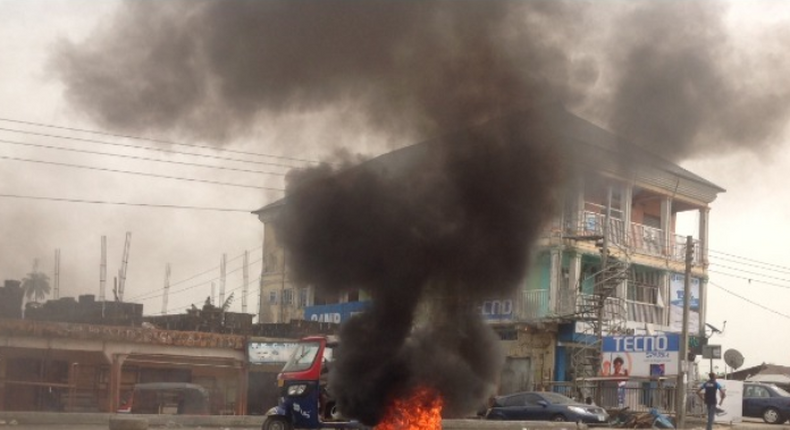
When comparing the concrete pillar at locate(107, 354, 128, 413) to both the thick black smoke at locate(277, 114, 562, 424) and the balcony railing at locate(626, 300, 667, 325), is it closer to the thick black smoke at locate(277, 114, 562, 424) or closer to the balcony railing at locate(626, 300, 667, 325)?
the thick black smoke at locate(277, 114, 562, 424)

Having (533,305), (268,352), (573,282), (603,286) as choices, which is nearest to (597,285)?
(603,286)

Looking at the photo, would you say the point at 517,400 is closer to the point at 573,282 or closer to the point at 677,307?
the point at 573,282

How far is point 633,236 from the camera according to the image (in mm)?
42031

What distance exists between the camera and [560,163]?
1903cm

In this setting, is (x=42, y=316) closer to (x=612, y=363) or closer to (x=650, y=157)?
(x=612, y=363)

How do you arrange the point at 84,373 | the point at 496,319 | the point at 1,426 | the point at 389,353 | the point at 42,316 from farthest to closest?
the point at 496,319, the point at 42,316, the point at 84,373, the point at 1,426, the point at 389,353

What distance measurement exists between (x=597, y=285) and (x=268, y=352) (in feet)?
41.4

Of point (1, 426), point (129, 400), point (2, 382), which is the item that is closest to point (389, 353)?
point (1, 426)

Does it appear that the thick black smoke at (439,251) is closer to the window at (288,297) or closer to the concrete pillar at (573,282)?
the concrete pillar at (573,282)

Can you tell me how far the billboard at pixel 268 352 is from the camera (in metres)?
34.2

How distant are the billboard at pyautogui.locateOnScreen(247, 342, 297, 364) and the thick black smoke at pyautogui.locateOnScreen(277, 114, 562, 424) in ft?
51.7

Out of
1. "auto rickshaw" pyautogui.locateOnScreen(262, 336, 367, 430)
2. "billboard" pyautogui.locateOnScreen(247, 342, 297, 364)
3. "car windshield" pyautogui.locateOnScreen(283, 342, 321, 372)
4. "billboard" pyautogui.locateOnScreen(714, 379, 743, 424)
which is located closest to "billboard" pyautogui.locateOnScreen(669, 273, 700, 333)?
"billboard" pyautogui.locateOnScreen(714, 379, 743, 424)

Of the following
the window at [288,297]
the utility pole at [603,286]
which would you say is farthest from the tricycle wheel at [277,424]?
the window at [288,297]

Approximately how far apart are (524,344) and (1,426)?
72.9 feet
